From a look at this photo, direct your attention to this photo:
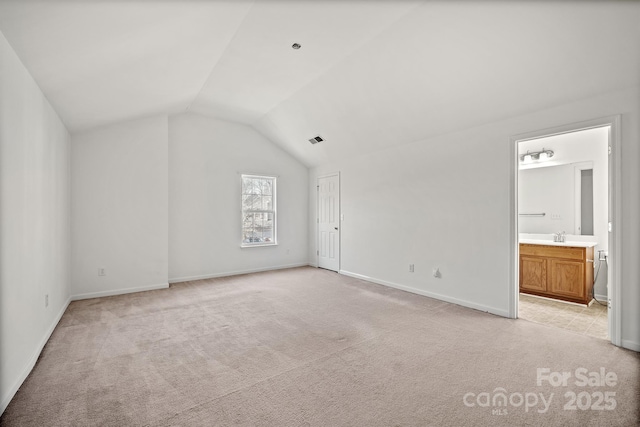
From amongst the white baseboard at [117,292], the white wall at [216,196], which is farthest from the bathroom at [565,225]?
the white baseboard at [117,292]

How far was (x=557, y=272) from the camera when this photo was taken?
4410mm

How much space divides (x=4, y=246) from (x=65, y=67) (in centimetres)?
157

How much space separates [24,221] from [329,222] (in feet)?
16.2

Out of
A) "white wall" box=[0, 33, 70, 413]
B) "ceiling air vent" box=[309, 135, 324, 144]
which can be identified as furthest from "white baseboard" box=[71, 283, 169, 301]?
"ceiling air vent" box=[309, 135, 324, 144]

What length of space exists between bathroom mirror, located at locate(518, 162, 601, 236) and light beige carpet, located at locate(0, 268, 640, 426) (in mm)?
2272

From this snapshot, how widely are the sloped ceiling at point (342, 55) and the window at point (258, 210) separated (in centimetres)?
219

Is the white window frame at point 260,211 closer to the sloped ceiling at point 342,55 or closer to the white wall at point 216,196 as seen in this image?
the white wall at point 216,196

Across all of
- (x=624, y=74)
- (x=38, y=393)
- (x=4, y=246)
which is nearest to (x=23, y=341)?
(x=38, y=393)

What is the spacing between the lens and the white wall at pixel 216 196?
5613 mm

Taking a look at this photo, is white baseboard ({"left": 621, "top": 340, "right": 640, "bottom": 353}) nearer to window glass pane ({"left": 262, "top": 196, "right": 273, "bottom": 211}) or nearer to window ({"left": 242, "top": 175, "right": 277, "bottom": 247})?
window ({"left": 242, "top": 175, "right": 277, "bottom": 247})

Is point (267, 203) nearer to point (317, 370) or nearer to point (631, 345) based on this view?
point (317, 370)

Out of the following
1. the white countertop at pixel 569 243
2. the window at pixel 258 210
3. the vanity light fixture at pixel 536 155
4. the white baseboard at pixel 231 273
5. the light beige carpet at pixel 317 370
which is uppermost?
the vanity light fixture at pixel 536 155

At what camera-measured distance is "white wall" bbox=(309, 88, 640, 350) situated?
9.25 feet

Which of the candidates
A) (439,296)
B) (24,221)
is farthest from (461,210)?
(24,221)
